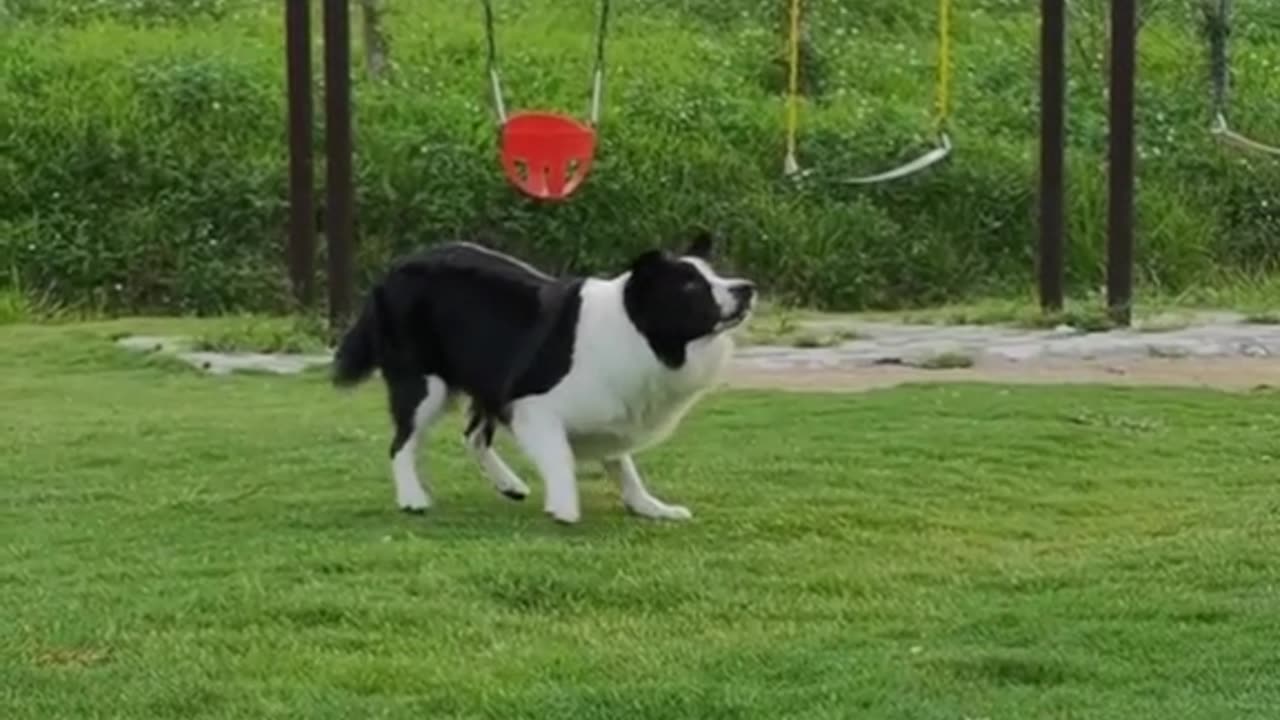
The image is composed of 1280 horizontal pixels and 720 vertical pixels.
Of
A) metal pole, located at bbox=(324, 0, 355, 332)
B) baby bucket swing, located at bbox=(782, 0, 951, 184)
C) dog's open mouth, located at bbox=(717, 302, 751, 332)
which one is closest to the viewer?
dog's open mouth, located at bbox=(717, 302, 751, 332)

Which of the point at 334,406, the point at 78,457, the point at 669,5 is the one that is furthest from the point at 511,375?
the point at 669,5

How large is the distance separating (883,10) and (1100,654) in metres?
17.6

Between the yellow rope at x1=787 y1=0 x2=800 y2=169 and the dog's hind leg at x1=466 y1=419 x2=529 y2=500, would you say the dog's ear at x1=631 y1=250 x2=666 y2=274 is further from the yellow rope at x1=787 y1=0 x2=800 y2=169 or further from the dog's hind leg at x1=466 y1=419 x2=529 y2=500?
the yellow rope at x1=787 y1=0 x2=800 y2=169

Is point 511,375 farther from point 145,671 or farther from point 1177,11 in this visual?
point 1177,11

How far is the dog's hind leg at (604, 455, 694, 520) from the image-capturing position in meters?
7.43

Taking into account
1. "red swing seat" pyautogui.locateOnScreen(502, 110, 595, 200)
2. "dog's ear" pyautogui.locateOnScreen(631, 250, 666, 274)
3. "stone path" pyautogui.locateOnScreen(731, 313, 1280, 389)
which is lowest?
"stone path" pyautogui.locateOnScreen(731, 313, 1280, 389)

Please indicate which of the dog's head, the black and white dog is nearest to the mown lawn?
the black and white dog

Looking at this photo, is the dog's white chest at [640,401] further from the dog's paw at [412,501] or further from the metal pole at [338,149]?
the metal pole at [338,149]

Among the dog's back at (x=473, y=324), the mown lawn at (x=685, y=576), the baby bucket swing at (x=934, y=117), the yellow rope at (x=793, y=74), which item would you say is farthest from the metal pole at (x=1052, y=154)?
the dog's back at (x=473, y=324)

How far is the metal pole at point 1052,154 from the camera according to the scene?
13.9 meters

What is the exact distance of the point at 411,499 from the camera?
755 cm

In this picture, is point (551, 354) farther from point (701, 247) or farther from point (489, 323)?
point (701, 247)

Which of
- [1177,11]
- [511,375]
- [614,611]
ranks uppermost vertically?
[1177,11]

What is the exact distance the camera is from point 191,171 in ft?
58.1
